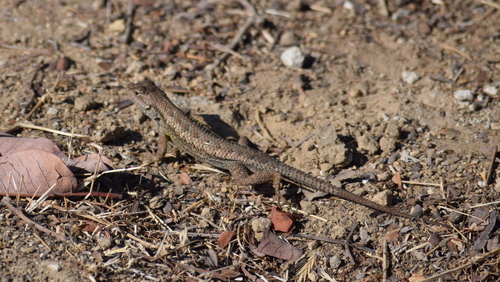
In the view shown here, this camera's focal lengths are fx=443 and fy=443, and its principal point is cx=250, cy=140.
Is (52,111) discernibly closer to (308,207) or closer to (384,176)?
(308,207)

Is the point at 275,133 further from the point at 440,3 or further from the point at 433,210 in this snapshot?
the point at 440,3

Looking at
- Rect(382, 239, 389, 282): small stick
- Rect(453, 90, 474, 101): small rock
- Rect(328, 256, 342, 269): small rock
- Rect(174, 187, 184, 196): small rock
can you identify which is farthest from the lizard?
Rect(453, 90, 474, 101): small rock

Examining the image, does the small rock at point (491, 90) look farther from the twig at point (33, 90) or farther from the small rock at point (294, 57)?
the twig at point (33, 90)

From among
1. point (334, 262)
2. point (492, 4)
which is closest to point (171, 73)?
point (334, 262)

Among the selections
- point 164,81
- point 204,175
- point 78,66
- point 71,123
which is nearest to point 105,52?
point 78,66

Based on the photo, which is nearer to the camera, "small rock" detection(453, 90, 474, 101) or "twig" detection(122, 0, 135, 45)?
"small rock" detection(453, 90, 474, 101)

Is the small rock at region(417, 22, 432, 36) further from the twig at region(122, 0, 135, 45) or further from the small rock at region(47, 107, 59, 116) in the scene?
the small rock at region(47, 107, 59, 116)
